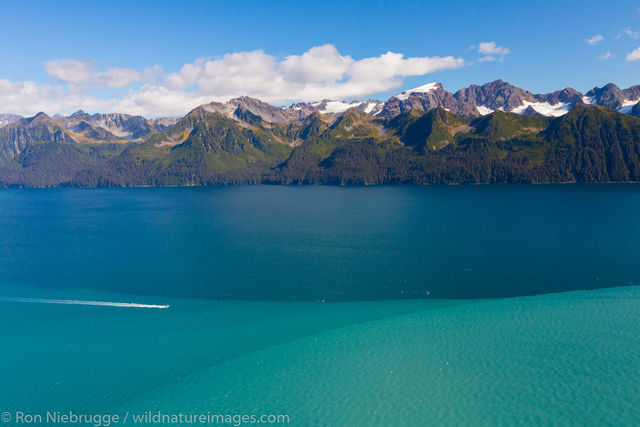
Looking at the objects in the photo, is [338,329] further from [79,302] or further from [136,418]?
[79,302]

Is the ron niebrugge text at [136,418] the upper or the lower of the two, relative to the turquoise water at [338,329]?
lower

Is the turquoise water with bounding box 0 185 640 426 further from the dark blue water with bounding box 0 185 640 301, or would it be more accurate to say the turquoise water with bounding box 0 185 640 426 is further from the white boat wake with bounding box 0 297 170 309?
the white boat wake with bounding box 0 297 170 309

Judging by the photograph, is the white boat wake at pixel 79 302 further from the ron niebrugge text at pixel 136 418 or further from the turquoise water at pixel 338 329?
the ron niebrugge text at pixel 136 418

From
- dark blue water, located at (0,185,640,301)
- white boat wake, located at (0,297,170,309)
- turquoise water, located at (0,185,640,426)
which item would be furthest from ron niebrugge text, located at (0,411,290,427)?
dark blue water, located at (0,185,640,301)

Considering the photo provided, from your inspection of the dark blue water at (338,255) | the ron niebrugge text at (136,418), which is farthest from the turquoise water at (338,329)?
the ron niebrugge text at (136,418)

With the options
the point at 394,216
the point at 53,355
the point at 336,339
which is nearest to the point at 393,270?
the point at 336,339

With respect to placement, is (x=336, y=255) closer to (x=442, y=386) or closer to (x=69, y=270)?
(x=442, y=386)

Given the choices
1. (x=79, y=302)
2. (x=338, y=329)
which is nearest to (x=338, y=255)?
(x=338, y=329)
